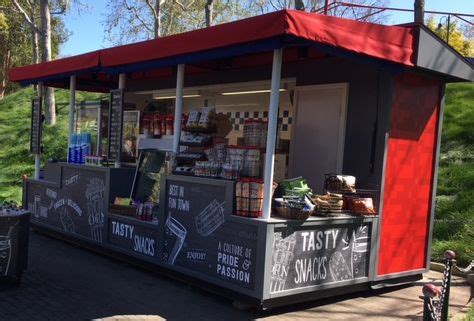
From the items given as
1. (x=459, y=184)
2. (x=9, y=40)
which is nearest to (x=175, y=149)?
(x=459, y=184)

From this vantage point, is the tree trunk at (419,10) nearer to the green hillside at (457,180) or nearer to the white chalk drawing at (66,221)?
the green hillside at (457,180)

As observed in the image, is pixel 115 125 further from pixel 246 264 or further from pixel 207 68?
pixel 246 264

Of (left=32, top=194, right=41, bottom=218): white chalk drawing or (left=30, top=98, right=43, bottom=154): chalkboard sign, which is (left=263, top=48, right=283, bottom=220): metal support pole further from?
(left=30, top=98, right=43, bottom=154): chalkboard sign

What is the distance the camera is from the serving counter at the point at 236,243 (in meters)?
4.96

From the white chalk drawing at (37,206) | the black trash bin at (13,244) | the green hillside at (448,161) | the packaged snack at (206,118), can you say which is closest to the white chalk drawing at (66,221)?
the white chalk drawing at (37,206)

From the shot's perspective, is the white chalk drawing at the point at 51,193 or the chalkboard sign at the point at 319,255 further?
the white chalk drawing at the point at 51,193

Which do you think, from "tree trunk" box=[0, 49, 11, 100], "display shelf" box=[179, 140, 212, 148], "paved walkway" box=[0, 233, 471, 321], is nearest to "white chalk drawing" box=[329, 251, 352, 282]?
"paved walkway" box=[0, 233, 471, 321]

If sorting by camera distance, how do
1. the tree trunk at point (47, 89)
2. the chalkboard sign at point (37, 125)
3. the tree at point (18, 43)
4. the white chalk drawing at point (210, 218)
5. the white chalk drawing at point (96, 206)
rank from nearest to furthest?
the white chalk drawing at point (210, 218)
the white chalk drawing at point (96, 206)
the chalkboard sign at point (37, 125)
the tree trunk at point (47, 89)
the tree at point (18, 43)

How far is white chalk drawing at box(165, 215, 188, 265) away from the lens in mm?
5895

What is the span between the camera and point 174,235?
6000 millimetres

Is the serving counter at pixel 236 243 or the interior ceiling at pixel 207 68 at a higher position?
the interior ceiling at pixel 207 68

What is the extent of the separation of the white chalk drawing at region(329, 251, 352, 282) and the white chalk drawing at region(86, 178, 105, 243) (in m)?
3.37

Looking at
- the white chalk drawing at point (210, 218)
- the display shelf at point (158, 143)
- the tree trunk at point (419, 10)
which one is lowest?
the white chalk drawing at point (210, 218)

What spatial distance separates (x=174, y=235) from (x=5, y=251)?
1.83 m
